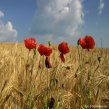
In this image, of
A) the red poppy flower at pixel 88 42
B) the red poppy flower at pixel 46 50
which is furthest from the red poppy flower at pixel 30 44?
the red poppy flower at pixel 88 42

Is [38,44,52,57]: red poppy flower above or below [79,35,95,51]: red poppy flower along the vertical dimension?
below

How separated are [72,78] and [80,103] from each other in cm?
30

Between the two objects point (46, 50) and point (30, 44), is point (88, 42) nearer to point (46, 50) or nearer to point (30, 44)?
point (46, 50)

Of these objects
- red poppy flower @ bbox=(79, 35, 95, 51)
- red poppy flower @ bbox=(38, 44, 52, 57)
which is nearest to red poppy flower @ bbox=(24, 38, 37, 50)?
red poppy flower @ bbox=(38, 44, 52, 57)

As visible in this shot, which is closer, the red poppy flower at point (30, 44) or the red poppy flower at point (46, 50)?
the red poppy flower at point (46, 50)

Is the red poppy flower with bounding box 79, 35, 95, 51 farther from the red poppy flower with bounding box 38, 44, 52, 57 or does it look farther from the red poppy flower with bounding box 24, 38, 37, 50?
the red poppy flower with bounding box 24, 38, 37, 50

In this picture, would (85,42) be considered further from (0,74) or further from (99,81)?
(0,74)

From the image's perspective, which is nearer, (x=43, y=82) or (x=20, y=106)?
(x=20, y=106)

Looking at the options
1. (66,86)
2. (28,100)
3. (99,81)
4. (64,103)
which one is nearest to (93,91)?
(99,81)

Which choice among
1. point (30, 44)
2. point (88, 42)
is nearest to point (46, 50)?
point (30, 44)

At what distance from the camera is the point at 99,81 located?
1.01m

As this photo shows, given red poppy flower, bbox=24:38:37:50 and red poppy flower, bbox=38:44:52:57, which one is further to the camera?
red poppy flower, bbox=24:38:37:50

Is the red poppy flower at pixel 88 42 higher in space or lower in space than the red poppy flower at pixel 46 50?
higher

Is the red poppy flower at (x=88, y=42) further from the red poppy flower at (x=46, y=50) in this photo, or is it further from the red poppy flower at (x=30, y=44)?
the red poppy flower at (x=30, y=44)
